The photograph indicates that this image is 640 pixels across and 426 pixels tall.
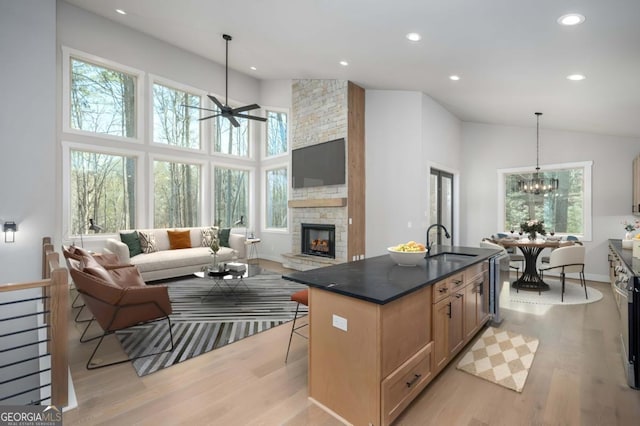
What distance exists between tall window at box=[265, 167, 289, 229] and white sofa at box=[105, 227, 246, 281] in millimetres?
1493

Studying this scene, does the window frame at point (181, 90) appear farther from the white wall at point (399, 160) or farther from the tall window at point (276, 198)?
the white wall at point (399, 160)

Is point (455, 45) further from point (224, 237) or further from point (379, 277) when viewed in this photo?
point (224, 237)

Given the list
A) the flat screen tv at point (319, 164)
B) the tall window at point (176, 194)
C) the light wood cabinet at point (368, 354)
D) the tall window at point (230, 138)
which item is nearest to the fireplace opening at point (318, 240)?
the flat screen tv at point (319, 164)

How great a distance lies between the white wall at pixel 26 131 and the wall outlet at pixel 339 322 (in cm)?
411

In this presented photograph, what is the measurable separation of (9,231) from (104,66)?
3657mm

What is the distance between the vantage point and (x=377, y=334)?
1682 mm

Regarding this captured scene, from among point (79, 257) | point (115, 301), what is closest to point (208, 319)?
point (115, 301)

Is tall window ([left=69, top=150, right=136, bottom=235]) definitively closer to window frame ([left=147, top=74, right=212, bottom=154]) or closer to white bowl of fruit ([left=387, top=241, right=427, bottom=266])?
window frame ([left=147, top=74, right=212, bottom=154])

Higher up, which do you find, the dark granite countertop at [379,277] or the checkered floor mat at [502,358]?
the dark granite countertop at [379,277]

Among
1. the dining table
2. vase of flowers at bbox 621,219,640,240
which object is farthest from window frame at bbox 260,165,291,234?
vase of flowers at bbox 621,219,640,240

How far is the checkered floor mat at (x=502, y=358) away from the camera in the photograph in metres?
2.38

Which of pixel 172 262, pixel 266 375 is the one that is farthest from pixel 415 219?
pixel 172 262

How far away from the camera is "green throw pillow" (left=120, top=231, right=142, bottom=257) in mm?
5402

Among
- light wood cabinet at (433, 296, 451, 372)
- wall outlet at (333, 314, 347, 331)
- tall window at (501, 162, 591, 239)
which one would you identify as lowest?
light wood cabinet at (433, 296, 451, 372)
